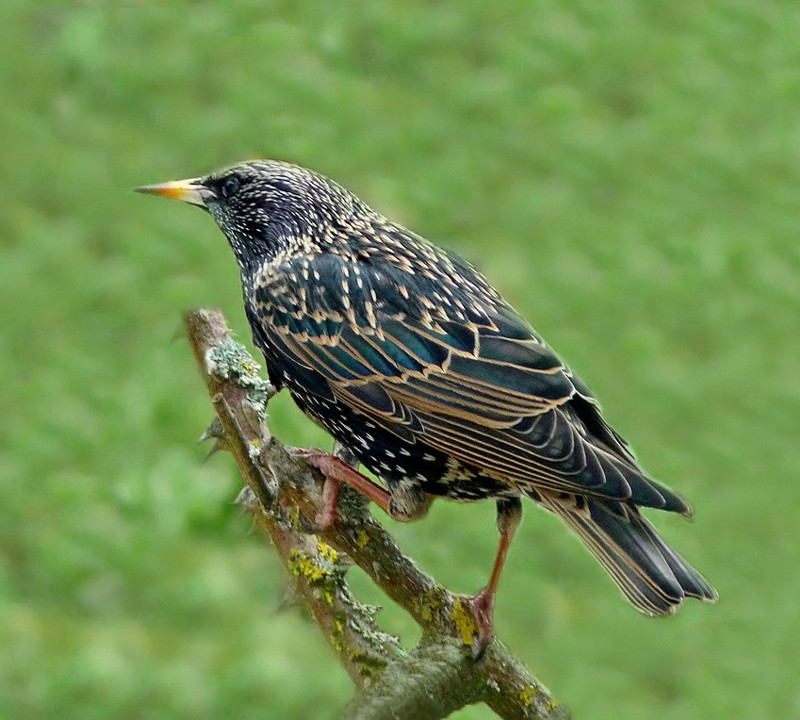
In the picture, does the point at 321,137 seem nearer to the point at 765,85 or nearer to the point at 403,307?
the point at 765,85

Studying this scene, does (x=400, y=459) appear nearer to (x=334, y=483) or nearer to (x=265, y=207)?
(x=334, y=483)

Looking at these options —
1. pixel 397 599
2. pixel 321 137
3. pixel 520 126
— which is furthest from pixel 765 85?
pixel 397 599

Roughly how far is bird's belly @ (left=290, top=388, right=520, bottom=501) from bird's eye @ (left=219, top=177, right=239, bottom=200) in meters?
0.66

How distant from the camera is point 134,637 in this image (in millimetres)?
5648

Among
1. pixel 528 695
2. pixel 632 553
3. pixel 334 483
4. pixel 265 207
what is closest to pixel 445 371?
pixel 334 483

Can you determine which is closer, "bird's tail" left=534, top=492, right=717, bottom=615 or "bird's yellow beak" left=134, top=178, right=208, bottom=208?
"bird's tail" left=534, top=492, right=717, bottom=615

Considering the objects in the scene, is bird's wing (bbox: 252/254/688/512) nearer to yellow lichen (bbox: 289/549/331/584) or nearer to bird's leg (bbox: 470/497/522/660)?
bird's leg (bbox: 470/497/522/660)

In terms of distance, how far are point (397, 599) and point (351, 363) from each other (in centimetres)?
76

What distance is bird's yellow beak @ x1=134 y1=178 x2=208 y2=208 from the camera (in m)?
3.91

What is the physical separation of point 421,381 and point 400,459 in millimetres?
242

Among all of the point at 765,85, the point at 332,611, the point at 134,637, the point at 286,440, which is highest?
the point at 765,85

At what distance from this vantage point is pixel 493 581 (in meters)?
3.64

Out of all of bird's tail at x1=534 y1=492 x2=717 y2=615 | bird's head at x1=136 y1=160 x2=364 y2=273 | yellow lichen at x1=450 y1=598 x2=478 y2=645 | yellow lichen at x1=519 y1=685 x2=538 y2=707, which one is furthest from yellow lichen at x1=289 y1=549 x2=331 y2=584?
bird's head at x1=136 y1=160 x2=364 y2=273

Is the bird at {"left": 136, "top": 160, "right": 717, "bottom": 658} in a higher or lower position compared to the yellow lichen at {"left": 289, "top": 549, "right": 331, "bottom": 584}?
higher
